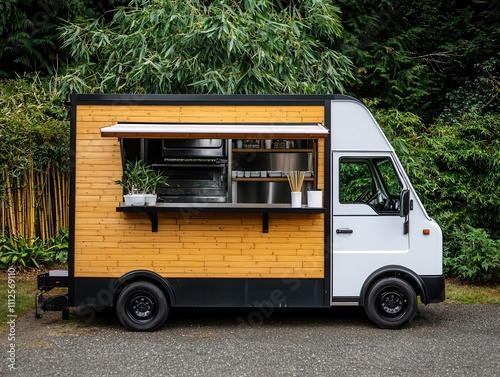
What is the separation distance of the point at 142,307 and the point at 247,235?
4.56ft

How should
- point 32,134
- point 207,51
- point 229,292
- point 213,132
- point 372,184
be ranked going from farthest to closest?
point 32,134, point 207,51, point 372,184, point 229,292, point 213,132

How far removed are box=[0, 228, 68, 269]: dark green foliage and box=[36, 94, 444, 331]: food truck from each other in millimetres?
3576

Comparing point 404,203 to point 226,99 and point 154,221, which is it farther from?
point 154,221

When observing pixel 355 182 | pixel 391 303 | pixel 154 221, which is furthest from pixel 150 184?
pixel 391 303

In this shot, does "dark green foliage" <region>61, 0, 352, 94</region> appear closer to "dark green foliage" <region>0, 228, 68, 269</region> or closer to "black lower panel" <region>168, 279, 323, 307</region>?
"dark green foliage" <region>0, 228, 68, 269</region>

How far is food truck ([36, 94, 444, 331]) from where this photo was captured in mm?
6938

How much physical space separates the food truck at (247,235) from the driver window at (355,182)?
0.08 ft

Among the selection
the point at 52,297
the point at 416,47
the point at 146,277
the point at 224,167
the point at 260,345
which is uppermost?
the point at 416,47

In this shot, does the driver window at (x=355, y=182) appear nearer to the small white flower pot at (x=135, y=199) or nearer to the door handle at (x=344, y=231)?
the door handle at (x=344, y=231)

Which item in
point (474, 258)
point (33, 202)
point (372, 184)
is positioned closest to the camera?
point (372, 184)

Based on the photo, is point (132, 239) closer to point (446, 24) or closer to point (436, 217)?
point (436, 217)

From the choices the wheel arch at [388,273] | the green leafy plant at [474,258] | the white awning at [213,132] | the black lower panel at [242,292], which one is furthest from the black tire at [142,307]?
the green leafy plant at [474,258]

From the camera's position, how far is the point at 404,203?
22.7 feet

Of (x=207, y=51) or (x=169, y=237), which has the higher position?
(x=207, y=51)
